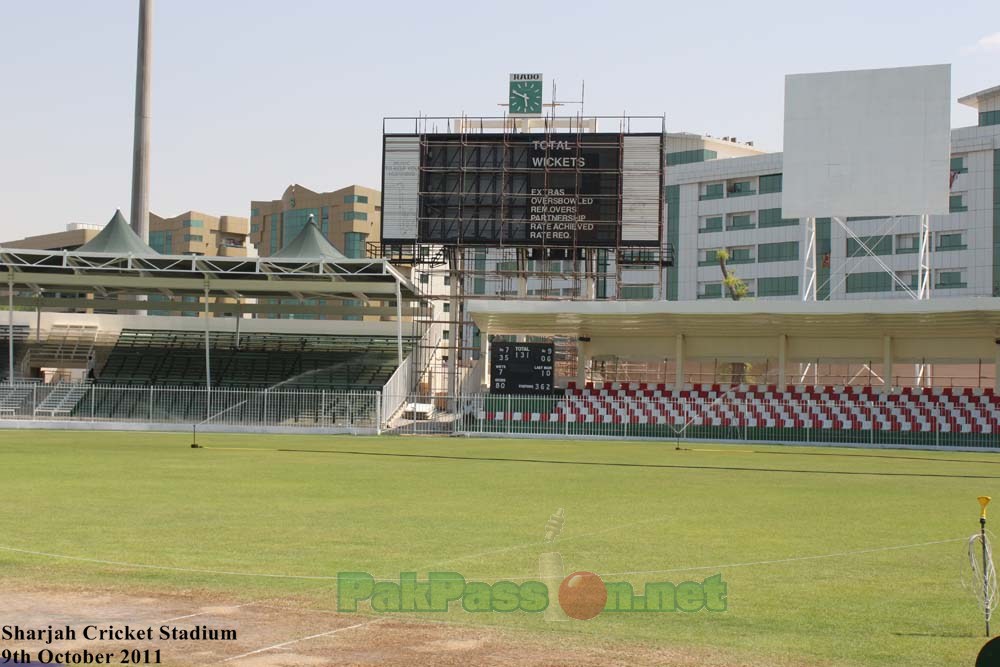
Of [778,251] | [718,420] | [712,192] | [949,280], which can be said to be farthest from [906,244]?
[718,420]

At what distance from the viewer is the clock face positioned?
55062mm

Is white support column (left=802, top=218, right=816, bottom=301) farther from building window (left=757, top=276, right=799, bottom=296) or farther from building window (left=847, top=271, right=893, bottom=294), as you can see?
building window (left=757, top=276, right=799, bottom=296)

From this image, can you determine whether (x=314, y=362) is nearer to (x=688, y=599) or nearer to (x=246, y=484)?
(x=246, y=484)

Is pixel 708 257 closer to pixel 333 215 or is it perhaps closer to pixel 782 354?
pixel 782 354

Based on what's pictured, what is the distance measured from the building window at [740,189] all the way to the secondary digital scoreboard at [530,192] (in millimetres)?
41799

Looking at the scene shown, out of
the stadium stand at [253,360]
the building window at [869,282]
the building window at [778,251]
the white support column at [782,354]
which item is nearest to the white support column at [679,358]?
the white support column at [782,354]

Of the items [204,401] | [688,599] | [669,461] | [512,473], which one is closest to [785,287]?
[204,401]

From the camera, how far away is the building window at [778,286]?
91000 millimetres

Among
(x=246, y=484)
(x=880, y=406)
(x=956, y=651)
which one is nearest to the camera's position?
(x=956, y=651)

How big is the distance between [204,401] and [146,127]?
23.5 meters

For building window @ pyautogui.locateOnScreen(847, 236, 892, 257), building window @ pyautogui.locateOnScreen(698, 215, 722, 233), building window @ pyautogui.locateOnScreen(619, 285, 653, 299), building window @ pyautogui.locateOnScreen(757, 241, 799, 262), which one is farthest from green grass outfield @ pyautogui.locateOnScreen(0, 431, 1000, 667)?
building window @ pyautogui.locateOnScreen(619, 285, 653, 299)

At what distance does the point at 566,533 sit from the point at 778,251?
80078 millimetres

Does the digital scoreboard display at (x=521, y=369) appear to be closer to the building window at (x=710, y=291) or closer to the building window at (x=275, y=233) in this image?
the building window at (x=710, y=291)

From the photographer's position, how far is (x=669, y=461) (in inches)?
1230
